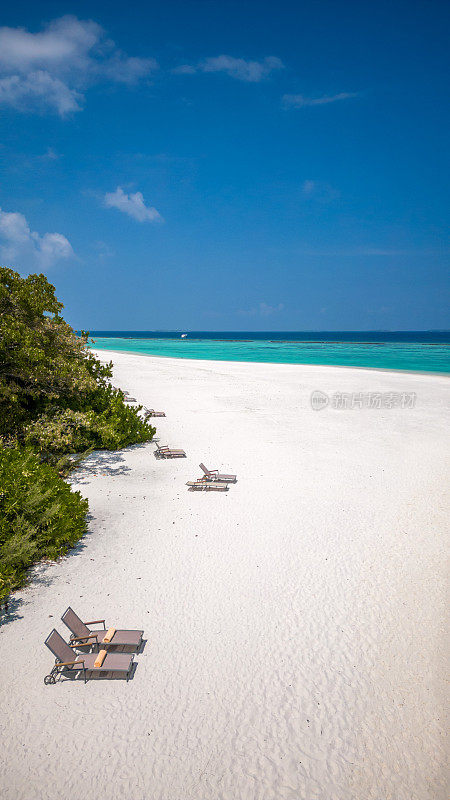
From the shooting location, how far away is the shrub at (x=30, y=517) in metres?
7.31

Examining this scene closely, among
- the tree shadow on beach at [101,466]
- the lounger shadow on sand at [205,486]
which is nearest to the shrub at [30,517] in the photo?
the tree shadow on beach at [101,466]

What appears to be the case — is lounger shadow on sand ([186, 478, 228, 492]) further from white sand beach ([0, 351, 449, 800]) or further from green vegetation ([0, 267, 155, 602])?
green vegetation ([0, 267, 155, 602])

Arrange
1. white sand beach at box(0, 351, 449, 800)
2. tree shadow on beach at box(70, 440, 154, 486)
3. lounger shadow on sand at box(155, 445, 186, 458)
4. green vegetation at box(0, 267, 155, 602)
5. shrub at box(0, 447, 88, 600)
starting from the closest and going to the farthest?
white sand beach at box(0, 351, 449, 800) → shrub at box(0, 447, 88, 600) → green vegetation at box(0, 267, 155, 602) → tree shadow on beach at box(70, 440, 154, 486) → lounger shadow on sand at box(155, 445, 186, 458)

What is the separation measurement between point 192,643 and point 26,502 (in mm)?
3975

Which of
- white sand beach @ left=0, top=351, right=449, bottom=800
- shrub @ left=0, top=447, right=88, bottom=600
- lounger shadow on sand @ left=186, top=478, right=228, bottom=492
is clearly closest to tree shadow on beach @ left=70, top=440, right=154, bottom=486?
white sand beach @ left=0, top=351, right=449, bottom=800

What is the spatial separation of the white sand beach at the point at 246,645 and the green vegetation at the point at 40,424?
0.70 metres

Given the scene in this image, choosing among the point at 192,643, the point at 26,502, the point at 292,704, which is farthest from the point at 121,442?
the point at 292,704

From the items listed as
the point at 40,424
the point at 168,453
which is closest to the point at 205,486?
the point at 168,453

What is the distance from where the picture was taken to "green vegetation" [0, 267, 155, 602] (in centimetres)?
786

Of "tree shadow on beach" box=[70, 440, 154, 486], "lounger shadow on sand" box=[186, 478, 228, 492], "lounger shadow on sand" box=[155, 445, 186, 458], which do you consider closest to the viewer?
"lounger shadow on sand" box=[186, 478, 228, 492]

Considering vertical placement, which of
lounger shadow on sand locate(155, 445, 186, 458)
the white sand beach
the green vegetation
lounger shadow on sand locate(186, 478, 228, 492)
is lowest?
the white sand beach

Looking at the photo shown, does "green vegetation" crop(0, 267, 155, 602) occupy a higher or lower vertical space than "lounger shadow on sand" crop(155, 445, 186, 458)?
higher

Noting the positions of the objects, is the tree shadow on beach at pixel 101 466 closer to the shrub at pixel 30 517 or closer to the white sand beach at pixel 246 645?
the white sand beach at pixel 246 645

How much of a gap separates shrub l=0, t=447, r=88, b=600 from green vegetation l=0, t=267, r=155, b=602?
18 millimetres
